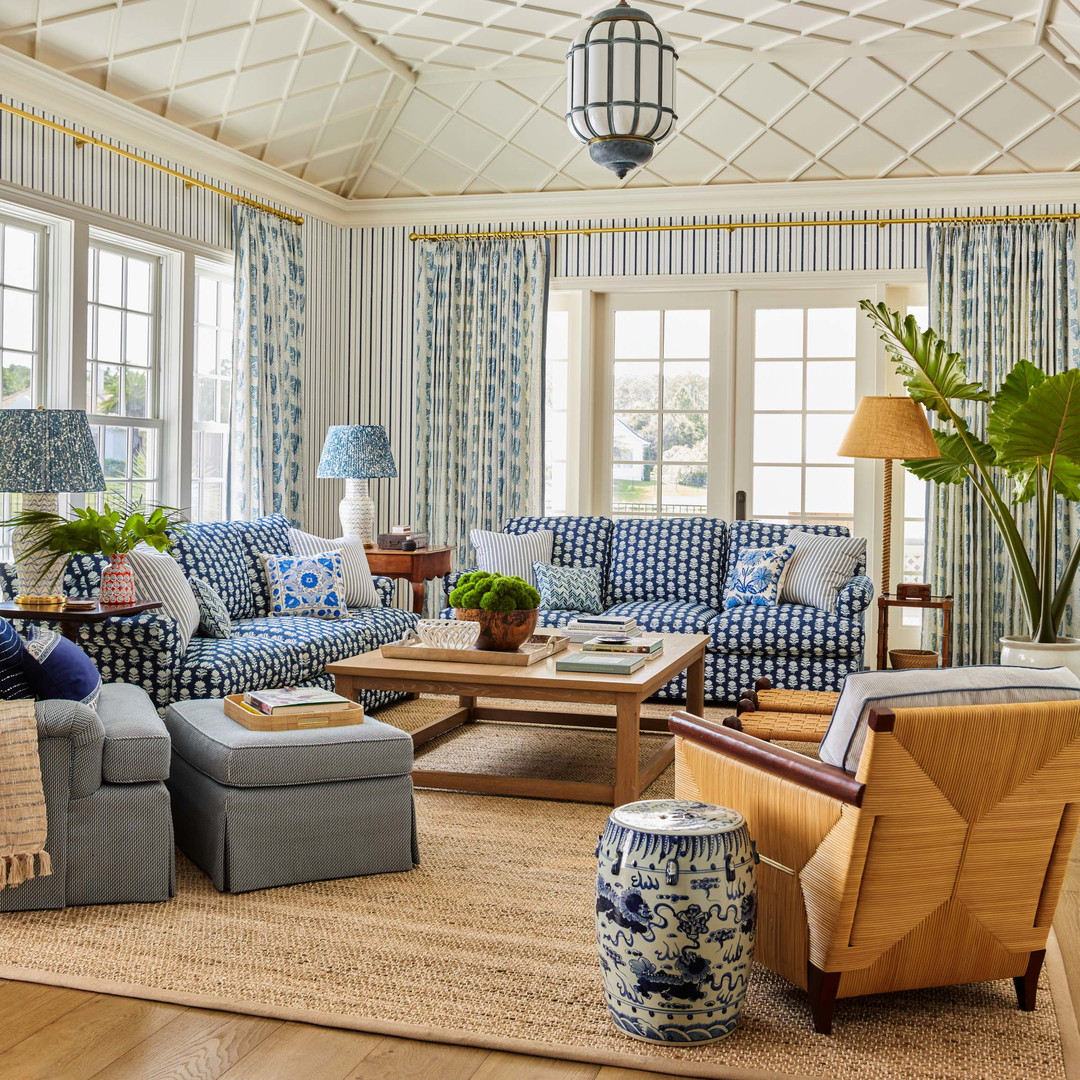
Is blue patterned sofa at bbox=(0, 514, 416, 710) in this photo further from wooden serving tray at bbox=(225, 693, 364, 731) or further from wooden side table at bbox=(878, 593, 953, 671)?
wooden side table at bbox=(878, 593, 953, 671)

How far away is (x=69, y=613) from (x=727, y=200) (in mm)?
4636

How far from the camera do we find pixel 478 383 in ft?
24.3

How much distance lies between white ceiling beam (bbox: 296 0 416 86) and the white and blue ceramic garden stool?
4.61 m

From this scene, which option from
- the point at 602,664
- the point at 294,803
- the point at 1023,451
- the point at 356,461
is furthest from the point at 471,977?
the point at 356,461

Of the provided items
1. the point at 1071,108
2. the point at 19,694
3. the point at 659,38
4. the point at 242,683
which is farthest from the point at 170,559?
the point at 1071,108

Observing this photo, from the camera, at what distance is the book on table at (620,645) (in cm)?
435

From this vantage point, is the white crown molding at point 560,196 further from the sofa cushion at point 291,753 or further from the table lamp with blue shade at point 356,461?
the sofa cushion at point 291,753

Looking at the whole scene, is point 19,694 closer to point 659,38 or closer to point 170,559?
point 170,559

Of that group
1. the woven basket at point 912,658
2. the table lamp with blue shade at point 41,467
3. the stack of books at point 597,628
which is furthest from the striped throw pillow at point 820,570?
the table lamp with blue shade at point 41,467

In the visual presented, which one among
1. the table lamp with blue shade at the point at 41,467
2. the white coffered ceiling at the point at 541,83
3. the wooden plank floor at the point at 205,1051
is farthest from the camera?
the white coffered ceiling at the point at 541,83

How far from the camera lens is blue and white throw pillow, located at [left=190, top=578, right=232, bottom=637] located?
4.76 meters

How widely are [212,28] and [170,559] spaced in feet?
8.23

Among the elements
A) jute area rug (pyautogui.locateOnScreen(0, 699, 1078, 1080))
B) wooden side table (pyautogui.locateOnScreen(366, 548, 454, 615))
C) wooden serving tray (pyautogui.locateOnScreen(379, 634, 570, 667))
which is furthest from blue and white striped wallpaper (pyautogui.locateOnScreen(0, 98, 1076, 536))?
jute area rug (pyautogui.locateOnScreen(0, 699, 1078, 1080))

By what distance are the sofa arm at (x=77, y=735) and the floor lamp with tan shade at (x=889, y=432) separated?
407cm
